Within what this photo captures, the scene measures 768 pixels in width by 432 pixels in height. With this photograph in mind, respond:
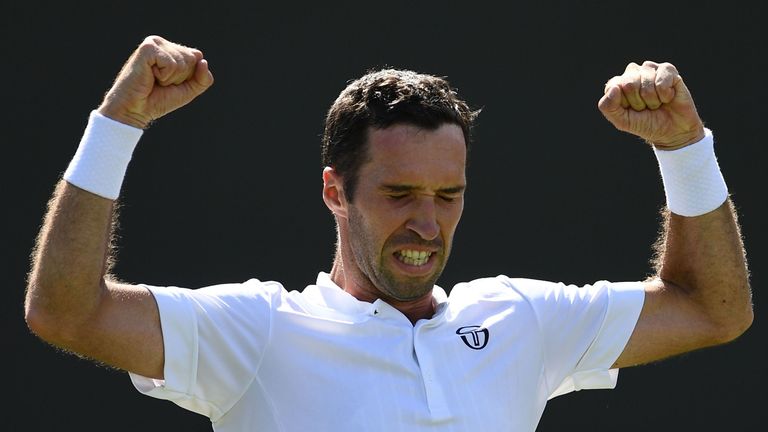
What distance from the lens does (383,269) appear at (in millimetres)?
2709

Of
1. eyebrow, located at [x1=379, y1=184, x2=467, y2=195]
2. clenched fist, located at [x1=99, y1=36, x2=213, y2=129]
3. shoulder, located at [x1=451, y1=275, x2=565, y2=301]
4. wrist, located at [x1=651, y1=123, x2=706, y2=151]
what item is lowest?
shoulder, located at [x1=451, y1=275, x2=565, y2=301]

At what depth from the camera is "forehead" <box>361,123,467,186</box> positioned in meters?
2.65

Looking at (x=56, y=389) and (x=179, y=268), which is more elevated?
(x=179, y=268)

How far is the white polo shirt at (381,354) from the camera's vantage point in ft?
8.31

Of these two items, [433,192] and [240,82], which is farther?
[240,82]

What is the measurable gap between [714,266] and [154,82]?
1.31 m

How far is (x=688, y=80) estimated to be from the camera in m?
4.18

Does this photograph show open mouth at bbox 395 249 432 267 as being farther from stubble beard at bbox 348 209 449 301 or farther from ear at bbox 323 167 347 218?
ear at bbox 323 167 347 218

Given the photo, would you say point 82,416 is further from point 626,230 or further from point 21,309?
point 626,230

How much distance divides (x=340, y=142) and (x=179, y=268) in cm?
123

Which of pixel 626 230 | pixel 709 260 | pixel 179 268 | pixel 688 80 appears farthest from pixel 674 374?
pixel 179 268

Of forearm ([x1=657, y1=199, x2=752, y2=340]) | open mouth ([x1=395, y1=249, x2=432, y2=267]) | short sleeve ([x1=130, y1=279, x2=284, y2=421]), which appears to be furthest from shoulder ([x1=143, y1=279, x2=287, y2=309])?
forearm ([x1=657, y1=199, x2=752, y2=340])

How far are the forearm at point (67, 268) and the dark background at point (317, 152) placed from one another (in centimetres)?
147

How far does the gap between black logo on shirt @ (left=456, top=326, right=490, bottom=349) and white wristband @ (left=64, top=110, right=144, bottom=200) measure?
82 cm
